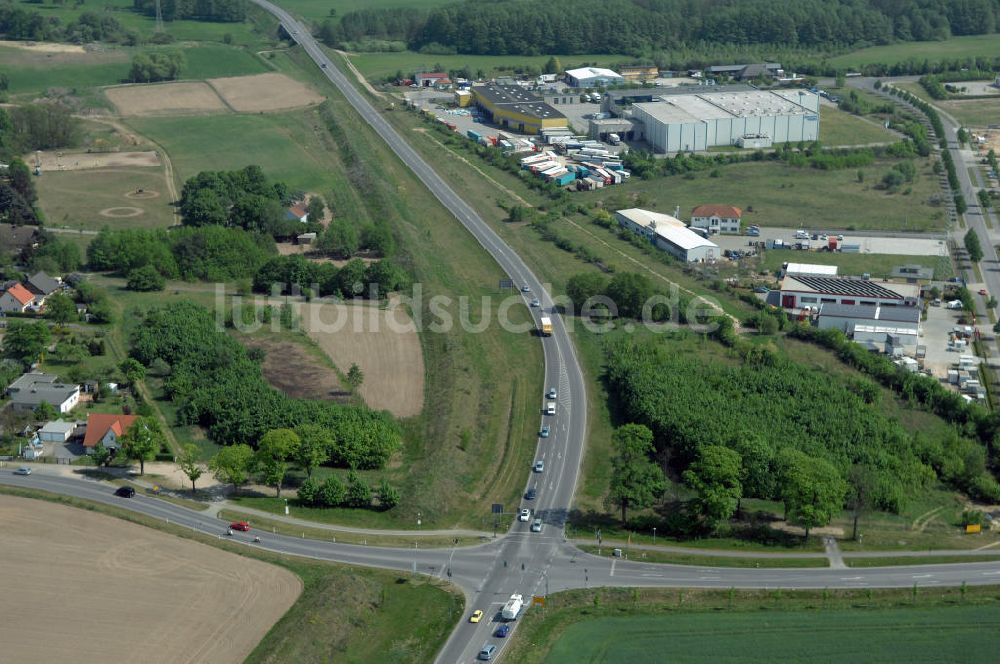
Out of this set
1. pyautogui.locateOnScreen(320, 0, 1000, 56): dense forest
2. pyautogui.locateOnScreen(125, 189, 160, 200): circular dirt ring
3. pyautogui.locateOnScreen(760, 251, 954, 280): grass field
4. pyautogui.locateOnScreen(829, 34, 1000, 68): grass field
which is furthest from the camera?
pyautogui.locateOnScreen(320, 0, 1000, 56): dense forest

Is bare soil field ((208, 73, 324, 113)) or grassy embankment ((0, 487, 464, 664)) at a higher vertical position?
bare soil field ((208, 73, 324, 113))

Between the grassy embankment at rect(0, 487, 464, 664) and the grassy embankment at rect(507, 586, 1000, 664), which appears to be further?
the grassy embankment at rect(507, 586, 1000, 664)

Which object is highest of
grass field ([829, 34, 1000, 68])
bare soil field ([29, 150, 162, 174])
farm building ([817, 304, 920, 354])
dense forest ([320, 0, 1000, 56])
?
dense forest ([320, 0, 1000, 56])

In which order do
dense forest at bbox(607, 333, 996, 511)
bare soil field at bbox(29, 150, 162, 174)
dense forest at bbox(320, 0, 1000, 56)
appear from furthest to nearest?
dense forest at bbox(320, 0, 1000, 56) < bare soil field at bbox(29, 150, 162, 174) < dense forest at bbox(607, 333, 996, 511)

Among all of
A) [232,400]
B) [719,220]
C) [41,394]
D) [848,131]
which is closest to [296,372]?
[232,400]

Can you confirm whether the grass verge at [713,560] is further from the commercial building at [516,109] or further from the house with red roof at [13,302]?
the commercial building at [516,109]

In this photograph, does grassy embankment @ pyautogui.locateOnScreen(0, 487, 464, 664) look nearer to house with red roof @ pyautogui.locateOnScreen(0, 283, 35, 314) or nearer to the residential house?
the residential house

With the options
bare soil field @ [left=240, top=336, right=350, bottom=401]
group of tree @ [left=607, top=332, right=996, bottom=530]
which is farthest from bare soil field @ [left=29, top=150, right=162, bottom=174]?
group of tree @ [left=607, top=332, right=996, bottom=530]

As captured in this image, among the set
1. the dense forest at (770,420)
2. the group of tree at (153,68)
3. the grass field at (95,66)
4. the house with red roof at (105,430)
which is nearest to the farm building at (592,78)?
the grass field at (95,66)
